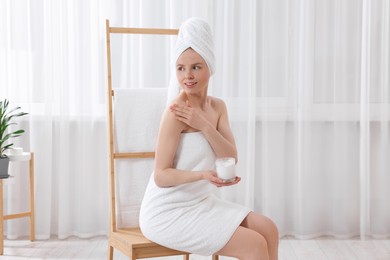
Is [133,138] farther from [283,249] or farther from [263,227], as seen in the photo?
[283,249]

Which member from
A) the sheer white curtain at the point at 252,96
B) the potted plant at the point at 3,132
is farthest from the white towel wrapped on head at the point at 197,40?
the potted plant at the point at 3,132

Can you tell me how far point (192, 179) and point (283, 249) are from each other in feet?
5.28

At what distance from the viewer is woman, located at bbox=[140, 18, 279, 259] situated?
7.30 feet

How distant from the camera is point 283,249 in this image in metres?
3.67

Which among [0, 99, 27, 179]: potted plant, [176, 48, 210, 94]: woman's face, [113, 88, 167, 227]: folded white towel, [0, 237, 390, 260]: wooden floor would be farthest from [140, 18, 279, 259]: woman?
[0, 99, 27, 179]: potted plant

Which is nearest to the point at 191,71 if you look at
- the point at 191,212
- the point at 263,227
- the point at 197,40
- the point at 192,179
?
the point at 197,40

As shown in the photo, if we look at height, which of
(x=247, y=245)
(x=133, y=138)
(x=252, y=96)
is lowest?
(x=247, y=245)

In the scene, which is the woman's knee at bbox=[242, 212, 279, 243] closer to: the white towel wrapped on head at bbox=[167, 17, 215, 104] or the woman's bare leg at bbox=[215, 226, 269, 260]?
the woman's bare leg at bbox=[215, 226, 269, 260]

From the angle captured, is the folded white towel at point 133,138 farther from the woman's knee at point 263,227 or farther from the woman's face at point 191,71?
the woman's knee at point 263,227

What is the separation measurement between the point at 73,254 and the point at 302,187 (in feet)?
4.61

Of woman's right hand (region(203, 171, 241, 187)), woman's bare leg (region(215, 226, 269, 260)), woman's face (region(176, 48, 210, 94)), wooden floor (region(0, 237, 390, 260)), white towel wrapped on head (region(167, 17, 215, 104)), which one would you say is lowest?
wooden floor (region(0, 237, 390, 260))

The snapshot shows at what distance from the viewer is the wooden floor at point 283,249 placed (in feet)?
11.5

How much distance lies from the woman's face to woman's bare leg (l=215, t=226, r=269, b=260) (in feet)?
1.77

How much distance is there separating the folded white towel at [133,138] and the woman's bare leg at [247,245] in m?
0.70
